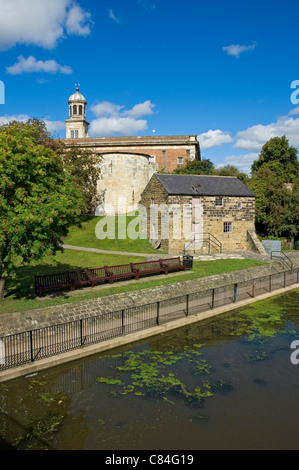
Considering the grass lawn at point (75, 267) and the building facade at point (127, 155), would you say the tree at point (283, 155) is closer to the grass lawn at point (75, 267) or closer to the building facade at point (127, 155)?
the building facade at point (127, 155)

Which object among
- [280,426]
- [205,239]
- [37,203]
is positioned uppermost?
[37,203]

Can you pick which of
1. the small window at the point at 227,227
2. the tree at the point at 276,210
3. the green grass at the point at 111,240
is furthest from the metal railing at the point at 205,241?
the tree at the point at 276,210

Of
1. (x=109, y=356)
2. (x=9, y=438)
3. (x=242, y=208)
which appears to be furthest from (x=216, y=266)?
(x=9, y=438)

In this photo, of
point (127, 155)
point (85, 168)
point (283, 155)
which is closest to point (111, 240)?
point (85, 168)

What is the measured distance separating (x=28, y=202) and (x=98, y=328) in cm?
634

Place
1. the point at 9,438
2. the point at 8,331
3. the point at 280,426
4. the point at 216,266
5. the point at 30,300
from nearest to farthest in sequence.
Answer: the point at 9,438 → the point at 280,426 → the point at 8,331 → the point at 30,300 → the point at 216,266

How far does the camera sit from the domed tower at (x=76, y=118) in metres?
76.1

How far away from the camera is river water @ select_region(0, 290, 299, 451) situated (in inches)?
321

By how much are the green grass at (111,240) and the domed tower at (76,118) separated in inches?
1767

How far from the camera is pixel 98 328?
1417cm

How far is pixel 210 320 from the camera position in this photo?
17.0m

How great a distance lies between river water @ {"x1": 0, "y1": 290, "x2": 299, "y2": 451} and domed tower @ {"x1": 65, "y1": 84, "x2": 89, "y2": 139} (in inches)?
2784

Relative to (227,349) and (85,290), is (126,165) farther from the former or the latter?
(227,349)

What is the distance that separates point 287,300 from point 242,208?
12.8 metres
